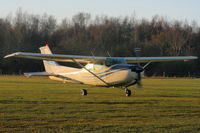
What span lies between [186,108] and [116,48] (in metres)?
57.6

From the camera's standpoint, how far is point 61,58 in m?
22.6

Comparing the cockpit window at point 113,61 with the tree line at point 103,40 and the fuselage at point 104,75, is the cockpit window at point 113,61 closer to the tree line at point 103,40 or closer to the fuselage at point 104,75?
the fuselage at point 104,75

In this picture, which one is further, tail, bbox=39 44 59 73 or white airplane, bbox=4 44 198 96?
tail, bbox=39 44 59 73

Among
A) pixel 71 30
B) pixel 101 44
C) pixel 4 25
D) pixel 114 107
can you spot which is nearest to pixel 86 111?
pixel 114 107

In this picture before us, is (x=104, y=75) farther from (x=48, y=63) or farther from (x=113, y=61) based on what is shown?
(x=48, y=63)

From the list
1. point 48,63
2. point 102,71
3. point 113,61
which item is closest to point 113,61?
point 113,61

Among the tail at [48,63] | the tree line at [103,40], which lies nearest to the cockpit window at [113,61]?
the tail at [48,63]

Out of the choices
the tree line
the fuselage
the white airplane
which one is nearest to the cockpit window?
the white airplane

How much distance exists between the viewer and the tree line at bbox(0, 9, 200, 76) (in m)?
69.6

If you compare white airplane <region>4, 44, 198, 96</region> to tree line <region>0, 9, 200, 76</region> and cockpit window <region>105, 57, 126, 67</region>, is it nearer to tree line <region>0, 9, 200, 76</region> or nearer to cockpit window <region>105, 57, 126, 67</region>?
cockpit window <region>105, 57, 126, 67</region>

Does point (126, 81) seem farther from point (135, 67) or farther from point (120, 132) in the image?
point (120, 132)

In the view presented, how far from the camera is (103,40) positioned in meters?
81.4

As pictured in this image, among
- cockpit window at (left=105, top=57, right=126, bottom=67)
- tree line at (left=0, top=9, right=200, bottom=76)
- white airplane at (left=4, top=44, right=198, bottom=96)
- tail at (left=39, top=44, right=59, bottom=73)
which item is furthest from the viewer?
tree line at (left=0, top=9, right=200, bottom=76)

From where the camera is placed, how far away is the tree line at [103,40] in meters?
69.6
